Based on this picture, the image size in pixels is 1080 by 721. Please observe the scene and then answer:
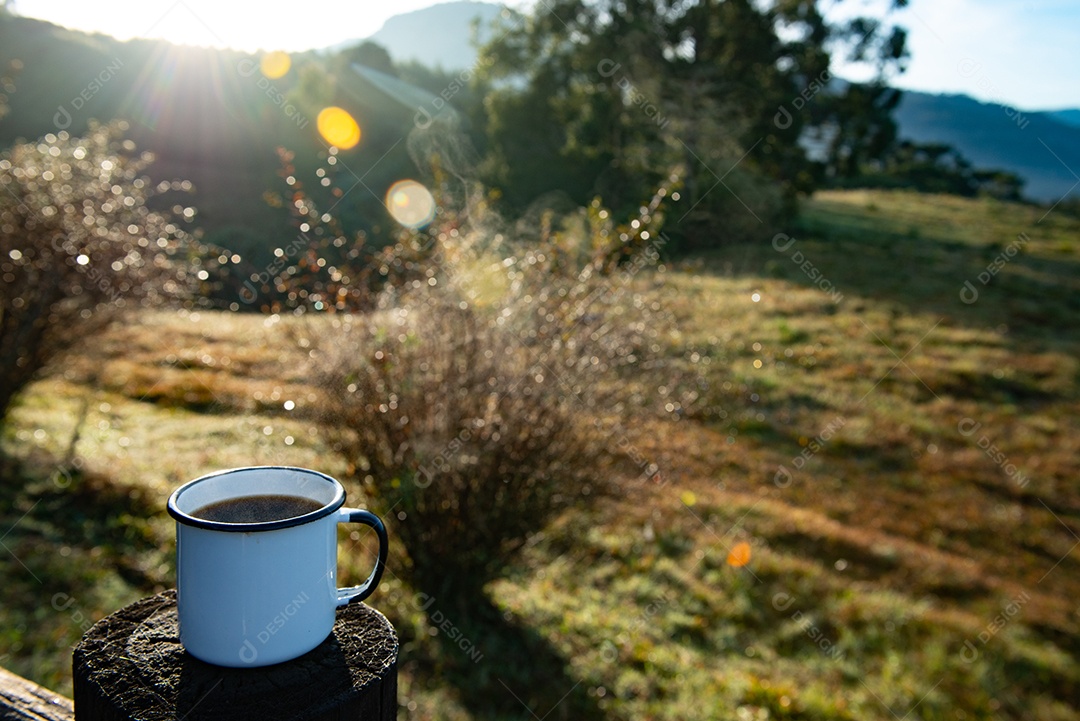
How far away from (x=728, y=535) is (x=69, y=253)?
5.32 meters

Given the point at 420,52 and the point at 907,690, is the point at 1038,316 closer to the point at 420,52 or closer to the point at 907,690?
the point at 907,690

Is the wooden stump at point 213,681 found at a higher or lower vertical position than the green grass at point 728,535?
higher

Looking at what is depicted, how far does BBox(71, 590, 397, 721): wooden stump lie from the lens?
873 mm

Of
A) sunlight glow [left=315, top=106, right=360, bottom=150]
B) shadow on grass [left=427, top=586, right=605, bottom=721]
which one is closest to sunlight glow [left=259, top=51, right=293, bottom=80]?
sunlight glow [left=315, top=106, right=360, bottom=150]

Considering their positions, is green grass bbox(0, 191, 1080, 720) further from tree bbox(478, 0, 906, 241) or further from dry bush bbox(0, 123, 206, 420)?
tree bbox(478, 0, 906, 241)

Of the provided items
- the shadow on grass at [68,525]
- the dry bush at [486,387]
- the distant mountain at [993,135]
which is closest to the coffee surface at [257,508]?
the dry bush at [486,387]

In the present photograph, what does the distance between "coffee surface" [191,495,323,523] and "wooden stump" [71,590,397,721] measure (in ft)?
0.56

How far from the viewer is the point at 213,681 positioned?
0.93m

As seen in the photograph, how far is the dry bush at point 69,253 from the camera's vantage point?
508 cm

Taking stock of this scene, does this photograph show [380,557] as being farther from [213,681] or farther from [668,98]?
[668,98]

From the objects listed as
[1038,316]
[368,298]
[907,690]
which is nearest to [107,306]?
[368,298]

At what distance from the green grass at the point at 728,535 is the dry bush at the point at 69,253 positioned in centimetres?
67

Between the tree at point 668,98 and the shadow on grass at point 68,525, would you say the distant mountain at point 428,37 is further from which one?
the shadow on grass at point 68,525

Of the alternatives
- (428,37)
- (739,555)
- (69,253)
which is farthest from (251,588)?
(428,37)
